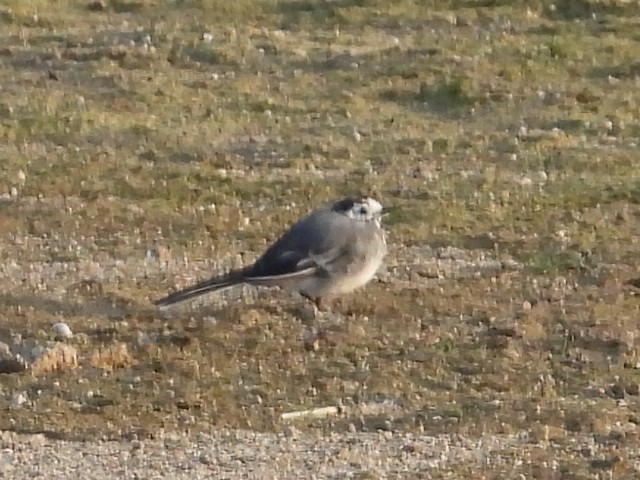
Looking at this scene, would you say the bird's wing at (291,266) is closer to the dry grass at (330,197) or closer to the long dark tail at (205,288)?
the long dark tail at (205,288)

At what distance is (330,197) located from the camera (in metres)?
9.64

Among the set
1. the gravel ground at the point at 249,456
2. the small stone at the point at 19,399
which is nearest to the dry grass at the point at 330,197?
the small stone at the point at 19,399

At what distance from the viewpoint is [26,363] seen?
6684 mm

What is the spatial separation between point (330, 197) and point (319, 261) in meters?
2.30

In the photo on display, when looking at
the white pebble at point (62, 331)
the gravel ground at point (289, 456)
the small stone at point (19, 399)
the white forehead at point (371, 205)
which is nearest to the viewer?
the gravel ground at point (289, 456)

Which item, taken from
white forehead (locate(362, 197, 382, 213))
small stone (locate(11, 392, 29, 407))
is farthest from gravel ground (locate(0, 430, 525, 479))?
white forehead (locate(362, 197, 382, 213))

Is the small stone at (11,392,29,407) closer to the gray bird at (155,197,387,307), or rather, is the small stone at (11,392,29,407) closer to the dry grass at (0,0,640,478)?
the dry grass at (0,0,640,478)

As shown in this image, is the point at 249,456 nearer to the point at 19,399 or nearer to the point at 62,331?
the point at 19,399

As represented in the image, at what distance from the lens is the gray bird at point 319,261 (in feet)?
23.7

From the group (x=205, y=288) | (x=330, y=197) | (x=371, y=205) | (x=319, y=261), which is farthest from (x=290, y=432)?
(x=330, y=197)

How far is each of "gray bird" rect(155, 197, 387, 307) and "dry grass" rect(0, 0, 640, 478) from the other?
15 cm

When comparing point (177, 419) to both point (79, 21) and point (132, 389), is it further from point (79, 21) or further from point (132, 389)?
point (79, 21)

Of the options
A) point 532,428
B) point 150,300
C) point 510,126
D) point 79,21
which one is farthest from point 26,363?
point 79,21

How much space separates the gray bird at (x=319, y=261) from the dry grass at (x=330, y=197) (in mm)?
145
